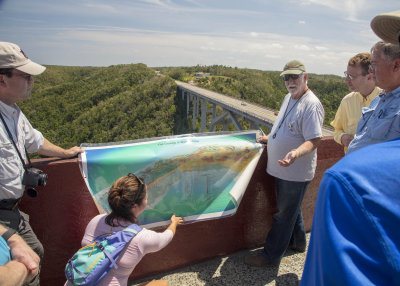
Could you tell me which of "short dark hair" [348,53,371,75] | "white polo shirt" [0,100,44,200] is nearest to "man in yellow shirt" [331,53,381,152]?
"short dark hair" [348,53,371,75]

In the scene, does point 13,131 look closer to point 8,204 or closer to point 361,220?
point 8,204

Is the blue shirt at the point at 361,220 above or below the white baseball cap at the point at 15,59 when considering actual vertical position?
below

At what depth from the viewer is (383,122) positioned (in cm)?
165

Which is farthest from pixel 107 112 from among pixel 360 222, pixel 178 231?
pixel 360 222

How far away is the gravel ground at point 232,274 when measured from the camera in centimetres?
261

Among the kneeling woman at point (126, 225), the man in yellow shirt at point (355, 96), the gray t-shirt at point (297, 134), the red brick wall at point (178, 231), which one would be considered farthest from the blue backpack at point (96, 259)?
the man in yellow shirt at point (355, 96)

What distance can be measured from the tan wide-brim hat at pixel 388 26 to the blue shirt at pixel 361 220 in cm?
76

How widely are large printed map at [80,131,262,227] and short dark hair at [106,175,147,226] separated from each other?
1.75 feet

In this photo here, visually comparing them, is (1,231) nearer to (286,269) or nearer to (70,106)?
(286,269)

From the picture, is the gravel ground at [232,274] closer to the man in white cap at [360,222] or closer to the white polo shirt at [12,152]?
the white polo shirt at [12,152]

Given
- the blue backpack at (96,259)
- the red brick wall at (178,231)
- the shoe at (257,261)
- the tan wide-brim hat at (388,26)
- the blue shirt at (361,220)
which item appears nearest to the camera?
the blue shirt at (361,220)

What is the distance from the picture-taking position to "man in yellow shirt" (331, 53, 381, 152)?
2498 millimetres

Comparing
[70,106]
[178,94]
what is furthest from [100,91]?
[178,94]

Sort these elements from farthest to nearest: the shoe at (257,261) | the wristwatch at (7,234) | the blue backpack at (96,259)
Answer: the shoe at (257,261), the blue backpack at (96,259), the wristwatch at (7,234)
